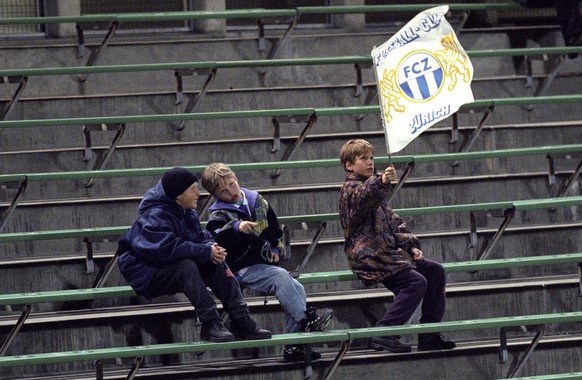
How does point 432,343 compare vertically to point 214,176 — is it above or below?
below

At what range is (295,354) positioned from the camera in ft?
30.8

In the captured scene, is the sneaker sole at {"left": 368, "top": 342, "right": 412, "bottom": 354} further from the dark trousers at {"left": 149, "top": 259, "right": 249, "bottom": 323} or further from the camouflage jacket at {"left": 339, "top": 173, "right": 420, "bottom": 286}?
the dark trousers at {"left": 149, "top": 259, "right": 249, "bottom": 323}

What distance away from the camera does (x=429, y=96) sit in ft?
31.7

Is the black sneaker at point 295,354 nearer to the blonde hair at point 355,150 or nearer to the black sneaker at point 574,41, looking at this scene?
the blonde hair at point 355,150

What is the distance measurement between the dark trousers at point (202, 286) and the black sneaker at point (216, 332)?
40 millimetres

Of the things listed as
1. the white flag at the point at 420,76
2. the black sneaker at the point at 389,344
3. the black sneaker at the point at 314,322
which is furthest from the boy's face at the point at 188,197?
the black sneaker at the point at 389,344

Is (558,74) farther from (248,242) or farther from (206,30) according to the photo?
(248,242)

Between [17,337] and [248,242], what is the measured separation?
61.5 inches

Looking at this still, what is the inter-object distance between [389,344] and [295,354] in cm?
65

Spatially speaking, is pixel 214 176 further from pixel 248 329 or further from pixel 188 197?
pixel 248 329

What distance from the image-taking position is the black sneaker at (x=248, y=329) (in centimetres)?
912

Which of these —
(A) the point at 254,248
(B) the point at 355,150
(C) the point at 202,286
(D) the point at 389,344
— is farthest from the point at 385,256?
(C) the point at 202,286

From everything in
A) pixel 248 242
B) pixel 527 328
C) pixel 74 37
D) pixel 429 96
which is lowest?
pixel 527 328

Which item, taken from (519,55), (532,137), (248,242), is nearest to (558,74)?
(519,55)
